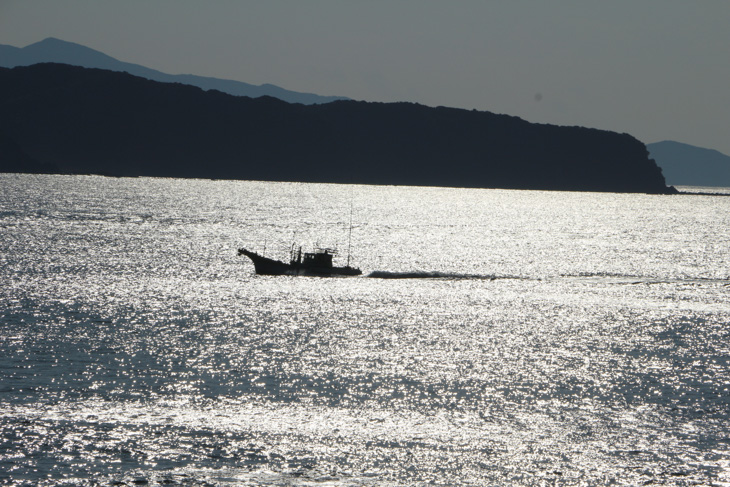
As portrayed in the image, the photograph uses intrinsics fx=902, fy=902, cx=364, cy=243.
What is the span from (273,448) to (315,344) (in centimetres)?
2580

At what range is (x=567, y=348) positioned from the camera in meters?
66.5

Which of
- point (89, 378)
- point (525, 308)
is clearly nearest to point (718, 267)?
point (525, 308)

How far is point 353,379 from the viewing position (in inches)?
2057

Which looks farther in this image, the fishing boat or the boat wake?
the boat wake

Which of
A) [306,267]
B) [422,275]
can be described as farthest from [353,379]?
[422,275]

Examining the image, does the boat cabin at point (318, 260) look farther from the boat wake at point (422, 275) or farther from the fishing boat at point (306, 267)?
the boat wake at point (422, 275)

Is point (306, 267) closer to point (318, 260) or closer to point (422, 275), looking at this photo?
point (318, 260)

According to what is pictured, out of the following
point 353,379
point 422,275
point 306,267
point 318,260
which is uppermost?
point 318,260

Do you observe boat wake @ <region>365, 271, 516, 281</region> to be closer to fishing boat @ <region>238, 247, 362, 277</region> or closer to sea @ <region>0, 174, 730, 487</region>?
sea @ <region>0, 174, 730, 487</region>

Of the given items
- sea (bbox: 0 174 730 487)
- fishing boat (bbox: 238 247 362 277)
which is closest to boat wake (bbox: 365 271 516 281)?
sea (bbox: 0 174 730 487)

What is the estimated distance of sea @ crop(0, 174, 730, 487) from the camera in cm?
3616

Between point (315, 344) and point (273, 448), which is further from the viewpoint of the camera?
point (315, 344)

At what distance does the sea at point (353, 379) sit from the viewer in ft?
119

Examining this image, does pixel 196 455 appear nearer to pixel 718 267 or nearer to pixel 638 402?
pixel 638 402
